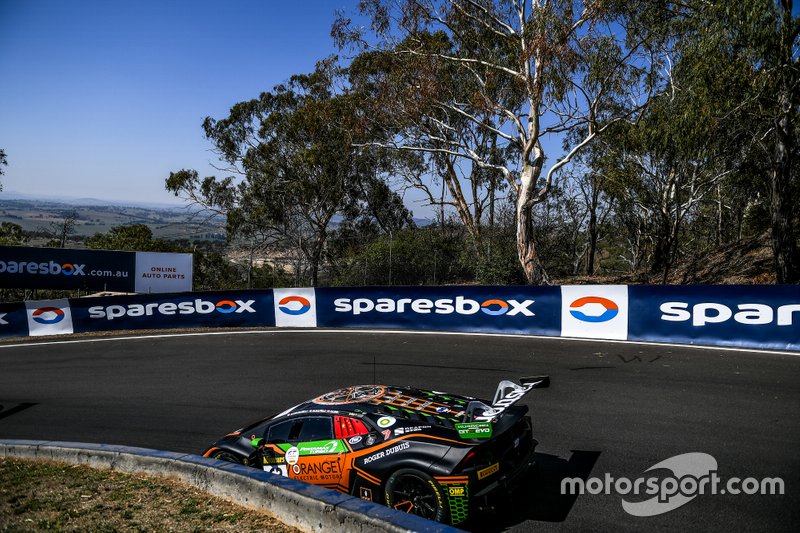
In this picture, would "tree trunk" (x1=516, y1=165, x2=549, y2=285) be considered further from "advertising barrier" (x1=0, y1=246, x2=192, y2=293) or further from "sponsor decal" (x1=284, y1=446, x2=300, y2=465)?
"sponsor decal" (x1=284, y1=446, x2=300, y2=465)

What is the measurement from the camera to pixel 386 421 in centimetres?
633

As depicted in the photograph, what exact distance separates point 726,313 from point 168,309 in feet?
51.8

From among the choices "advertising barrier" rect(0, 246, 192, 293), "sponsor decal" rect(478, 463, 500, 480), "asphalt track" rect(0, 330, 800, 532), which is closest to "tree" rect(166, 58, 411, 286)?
"advertising barrier" rect(0, 246, 192, 293)

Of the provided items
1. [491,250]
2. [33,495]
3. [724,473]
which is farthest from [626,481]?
[491,250]

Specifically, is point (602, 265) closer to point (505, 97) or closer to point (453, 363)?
point (505, 97)

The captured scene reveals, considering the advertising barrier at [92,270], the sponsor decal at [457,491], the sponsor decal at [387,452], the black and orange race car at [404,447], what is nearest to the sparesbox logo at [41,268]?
the advertising barrier at [92,270]

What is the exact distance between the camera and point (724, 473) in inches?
275

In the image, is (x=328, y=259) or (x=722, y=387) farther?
(x=328, y=259)

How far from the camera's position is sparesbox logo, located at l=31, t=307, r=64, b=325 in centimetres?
2019

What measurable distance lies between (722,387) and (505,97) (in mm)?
19986

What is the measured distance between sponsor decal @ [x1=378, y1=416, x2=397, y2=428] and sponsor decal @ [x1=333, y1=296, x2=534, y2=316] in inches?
415

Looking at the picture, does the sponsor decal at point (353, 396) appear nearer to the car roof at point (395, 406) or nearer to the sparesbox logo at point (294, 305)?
the car roof at point (395, 406)

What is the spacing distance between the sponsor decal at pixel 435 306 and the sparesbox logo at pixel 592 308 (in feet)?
3.75

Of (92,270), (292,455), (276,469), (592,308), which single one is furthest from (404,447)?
(92,270)
